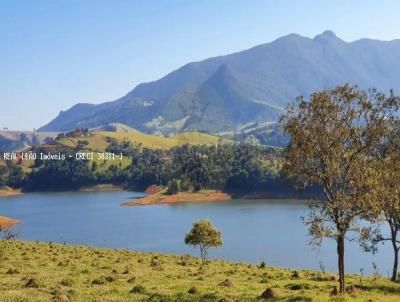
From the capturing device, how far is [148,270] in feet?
148

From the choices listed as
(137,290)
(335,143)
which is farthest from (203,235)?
(137,290)

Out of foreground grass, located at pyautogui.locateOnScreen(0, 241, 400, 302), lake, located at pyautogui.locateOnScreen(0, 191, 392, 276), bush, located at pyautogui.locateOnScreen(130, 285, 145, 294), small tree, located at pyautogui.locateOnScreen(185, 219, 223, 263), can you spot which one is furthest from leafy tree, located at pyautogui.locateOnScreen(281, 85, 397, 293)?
lake, located at pyautogui.locateOnScreen(0, 191, 392, 276)

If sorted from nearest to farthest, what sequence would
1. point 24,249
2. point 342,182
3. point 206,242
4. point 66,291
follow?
point 66,291
point 342,182
point 24,249
point 206,242

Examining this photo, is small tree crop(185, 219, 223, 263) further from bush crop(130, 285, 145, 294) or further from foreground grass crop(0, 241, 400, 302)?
bush crop(130, 285, 145, 294)

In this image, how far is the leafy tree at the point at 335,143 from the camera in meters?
34.5

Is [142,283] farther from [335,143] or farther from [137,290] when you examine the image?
[335,143]

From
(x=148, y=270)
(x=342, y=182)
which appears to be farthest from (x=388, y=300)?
(x=148, y=270)

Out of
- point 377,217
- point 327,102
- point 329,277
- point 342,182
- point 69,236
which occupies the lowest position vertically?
point 69,236

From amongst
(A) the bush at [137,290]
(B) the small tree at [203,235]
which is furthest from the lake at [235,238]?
(A) the bush at [137,290]

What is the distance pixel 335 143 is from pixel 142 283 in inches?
662

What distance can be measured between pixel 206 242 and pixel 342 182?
43064mm

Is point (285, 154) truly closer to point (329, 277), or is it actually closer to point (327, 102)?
point (327, 102)

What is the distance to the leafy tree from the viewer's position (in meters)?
34.5

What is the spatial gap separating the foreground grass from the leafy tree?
469 centimetres
